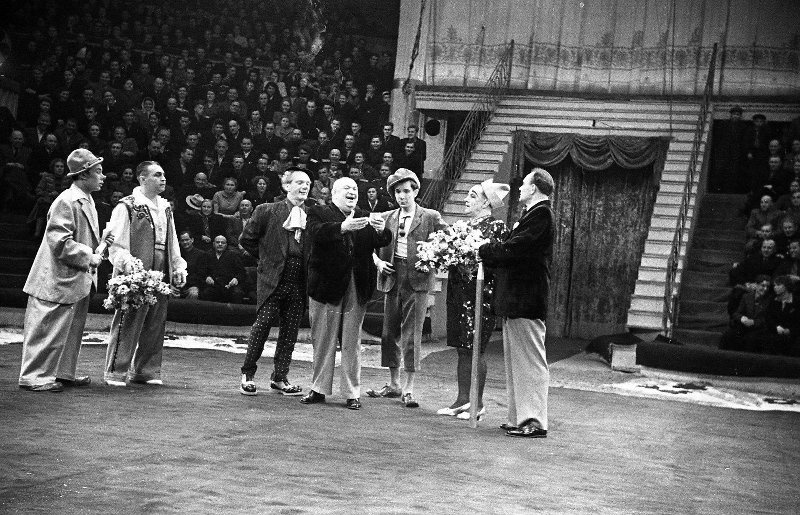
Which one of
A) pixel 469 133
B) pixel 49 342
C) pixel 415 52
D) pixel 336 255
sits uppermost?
pixel 415 52

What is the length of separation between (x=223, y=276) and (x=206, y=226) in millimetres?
1357

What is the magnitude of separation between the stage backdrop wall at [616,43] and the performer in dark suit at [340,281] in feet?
35.3

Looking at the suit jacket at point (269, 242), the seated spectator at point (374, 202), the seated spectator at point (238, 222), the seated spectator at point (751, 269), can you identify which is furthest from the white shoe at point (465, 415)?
the seated spectator at point (238, 222)

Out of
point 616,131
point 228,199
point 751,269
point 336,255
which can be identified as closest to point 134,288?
point 336,255

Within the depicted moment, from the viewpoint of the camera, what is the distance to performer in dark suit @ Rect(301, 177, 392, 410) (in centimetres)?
838

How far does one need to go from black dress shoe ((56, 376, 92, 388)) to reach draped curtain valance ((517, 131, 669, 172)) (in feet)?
34.8

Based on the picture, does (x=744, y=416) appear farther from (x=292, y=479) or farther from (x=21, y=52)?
(x=21, y=52)

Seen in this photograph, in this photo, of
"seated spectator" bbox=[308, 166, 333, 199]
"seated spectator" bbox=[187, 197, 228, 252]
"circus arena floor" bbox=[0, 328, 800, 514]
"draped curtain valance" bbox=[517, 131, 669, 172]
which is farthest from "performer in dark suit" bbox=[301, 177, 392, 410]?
"draped curtain valance" bbox=[517, 131, 669, 172]

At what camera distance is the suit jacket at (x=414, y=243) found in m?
8.92

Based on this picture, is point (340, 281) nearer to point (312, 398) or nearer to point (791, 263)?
point (312, 398)

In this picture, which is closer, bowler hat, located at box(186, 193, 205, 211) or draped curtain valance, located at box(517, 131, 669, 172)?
bowler hat, located at box(186, 193, 205, 211)

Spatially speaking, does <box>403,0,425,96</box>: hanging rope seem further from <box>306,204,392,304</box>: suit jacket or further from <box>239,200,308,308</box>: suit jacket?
<box>306,204,392,304</box>: suit jacket

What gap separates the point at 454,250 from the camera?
26.2 feet

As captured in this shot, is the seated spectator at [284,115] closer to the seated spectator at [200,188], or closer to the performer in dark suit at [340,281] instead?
the seated spectator at [200,188]
